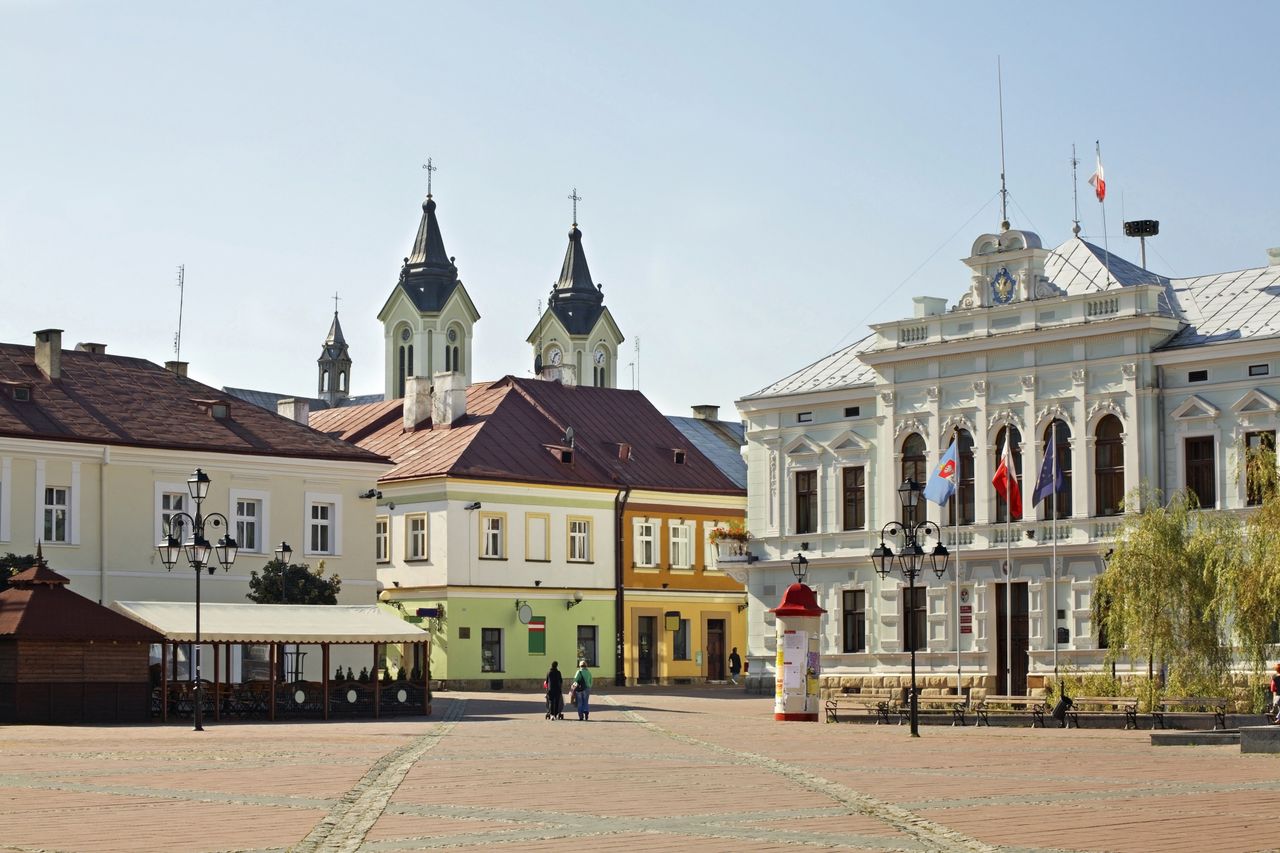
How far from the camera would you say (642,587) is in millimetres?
68812

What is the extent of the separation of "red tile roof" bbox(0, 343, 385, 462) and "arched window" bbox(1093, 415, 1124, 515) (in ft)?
66.0

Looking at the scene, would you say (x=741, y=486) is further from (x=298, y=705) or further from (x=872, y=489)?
(x=298, y=705)

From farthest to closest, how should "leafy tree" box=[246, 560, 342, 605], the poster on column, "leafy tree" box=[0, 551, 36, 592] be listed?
"leafy tree" box=[246, 560, 342, 605] → "leafy tree" box=[0, 551, 36, 592] → the poster on column

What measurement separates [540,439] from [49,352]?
21.0 metres

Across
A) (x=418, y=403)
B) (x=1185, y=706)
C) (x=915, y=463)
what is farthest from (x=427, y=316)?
(x=1185, y=706)

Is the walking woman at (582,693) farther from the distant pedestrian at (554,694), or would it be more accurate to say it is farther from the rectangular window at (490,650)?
the rectangular window at (490,650)

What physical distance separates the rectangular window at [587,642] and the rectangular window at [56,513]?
2164cm

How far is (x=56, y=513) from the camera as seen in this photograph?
4944 cm

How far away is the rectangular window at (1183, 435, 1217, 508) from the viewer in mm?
47188

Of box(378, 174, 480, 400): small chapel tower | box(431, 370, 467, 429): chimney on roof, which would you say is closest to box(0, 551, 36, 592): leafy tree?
box(431, 370, 467, 429): chimney on roof

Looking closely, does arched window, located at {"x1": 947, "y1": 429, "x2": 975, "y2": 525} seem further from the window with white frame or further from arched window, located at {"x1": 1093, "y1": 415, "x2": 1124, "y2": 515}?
the window with white frame

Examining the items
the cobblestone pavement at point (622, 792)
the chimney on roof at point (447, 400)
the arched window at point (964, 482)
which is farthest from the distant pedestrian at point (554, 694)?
the chimney on roof at point (447, 400)

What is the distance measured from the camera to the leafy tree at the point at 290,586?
1950 inches

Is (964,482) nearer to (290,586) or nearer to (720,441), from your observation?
(290,586)
